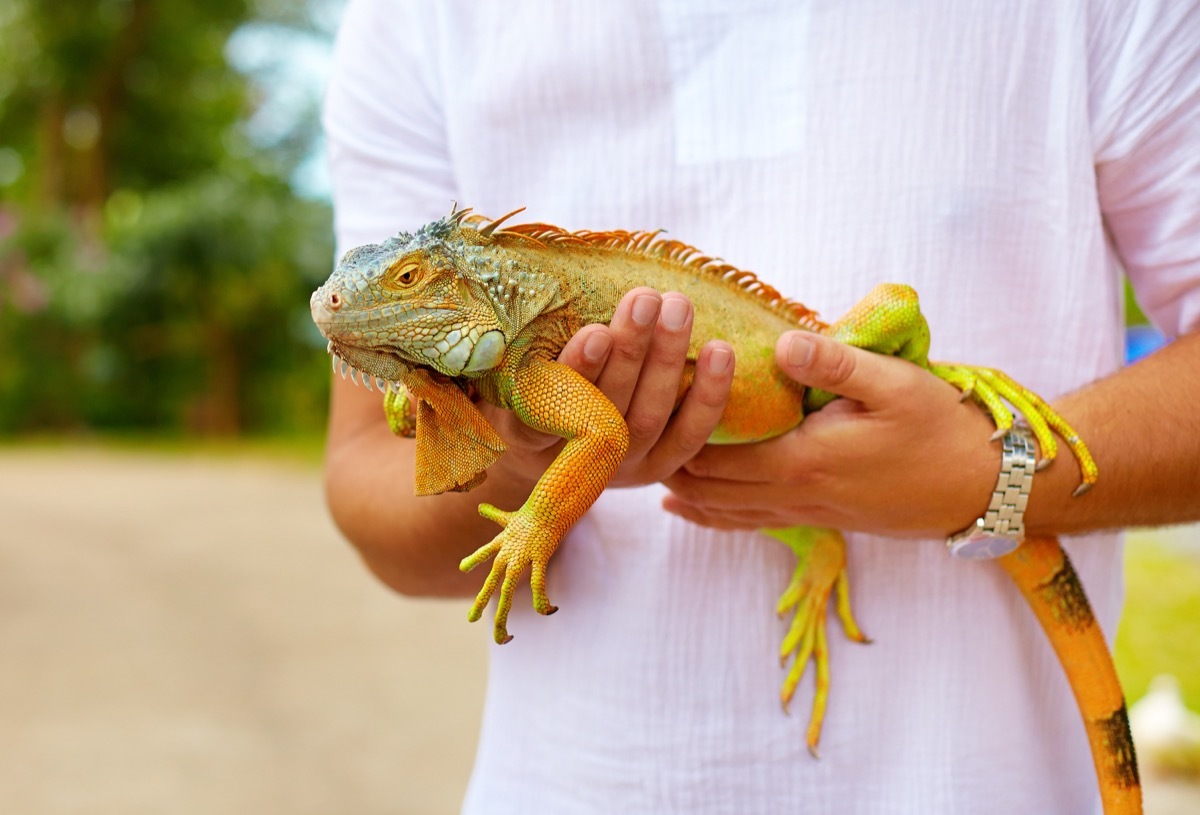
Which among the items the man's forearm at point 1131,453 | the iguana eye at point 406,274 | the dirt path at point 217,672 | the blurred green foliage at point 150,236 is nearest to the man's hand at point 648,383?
the iguana eye at point 406,274

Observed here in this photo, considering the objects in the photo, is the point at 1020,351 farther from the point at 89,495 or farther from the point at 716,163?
the point at 89,495

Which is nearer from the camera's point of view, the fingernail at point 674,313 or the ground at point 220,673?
the fingernail at point 674,313

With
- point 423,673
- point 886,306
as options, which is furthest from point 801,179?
point 423,673

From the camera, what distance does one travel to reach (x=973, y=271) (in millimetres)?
1596

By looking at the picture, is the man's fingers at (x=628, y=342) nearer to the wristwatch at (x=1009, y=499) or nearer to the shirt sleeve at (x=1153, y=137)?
the wristwatch at (x=1009, y=499)

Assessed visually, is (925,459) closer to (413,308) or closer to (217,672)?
(413,308)

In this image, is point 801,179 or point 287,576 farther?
point 287,576

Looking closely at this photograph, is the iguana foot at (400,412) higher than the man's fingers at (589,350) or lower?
lower

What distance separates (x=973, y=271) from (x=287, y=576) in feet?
25.1

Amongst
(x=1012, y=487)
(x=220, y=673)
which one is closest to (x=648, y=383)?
(x=1012, y=487)

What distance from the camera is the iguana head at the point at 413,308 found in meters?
1.29

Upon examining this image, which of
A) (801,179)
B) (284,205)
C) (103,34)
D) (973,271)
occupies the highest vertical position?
(103,34)

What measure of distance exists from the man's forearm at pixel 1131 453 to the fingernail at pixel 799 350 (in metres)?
0.37

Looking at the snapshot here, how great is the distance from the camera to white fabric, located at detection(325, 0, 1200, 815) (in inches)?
61.6
